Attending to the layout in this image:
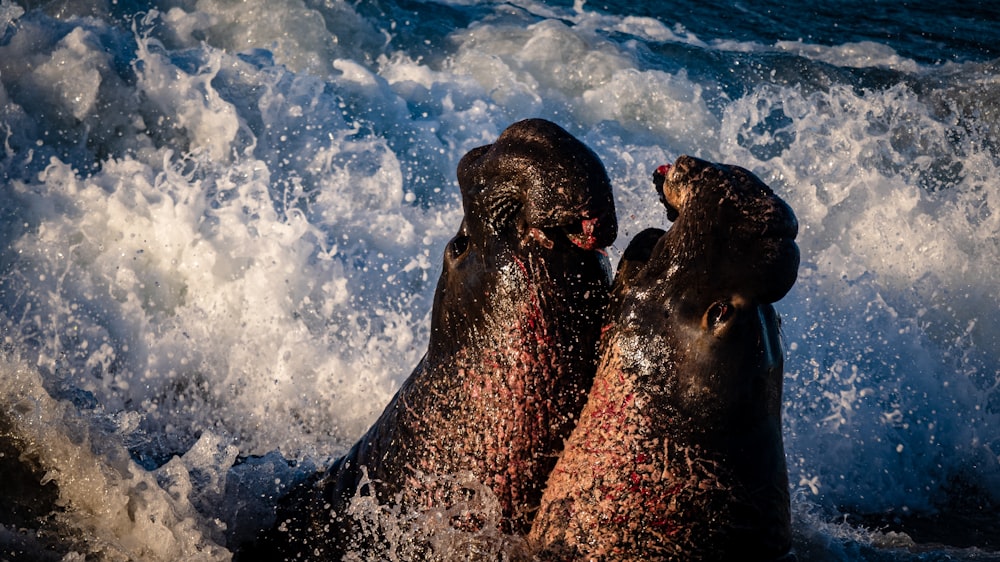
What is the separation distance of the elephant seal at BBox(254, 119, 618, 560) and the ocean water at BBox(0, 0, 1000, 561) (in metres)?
1.22

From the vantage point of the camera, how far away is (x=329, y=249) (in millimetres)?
7094

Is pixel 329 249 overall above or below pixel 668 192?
below

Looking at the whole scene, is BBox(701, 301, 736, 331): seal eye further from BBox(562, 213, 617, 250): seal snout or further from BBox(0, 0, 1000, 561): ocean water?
BBox(0, 0, 1000, 561): ocean water

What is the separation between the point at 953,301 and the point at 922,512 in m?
2.21

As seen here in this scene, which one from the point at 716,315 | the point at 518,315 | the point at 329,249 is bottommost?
the point at 329,249

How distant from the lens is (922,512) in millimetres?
5934

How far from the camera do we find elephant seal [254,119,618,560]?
2607 mm

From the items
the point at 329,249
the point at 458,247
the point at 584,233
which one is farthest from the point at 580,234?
the point at 329,249

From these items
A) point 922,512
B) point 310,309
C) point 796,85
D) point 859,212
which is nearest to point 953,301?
point 859,212

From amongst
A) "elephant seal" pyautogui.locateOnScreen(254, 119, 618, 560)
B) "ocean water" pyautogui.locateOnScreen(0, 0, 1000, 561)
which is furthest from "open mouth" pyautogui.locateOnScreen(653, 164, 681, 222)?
"ocean water" pyautogui.locateOnScreen(0, 0, 1000, 561)

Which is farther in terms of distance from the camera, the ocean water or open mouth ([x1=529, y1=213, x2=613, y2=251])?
the ocean water

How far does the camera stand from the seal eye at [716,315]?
2.51 m

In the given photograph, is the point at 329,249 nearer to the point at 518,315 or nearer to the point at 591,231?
the point at 518,315

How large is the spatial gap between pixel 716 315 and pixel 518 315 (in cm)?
Result: 54
